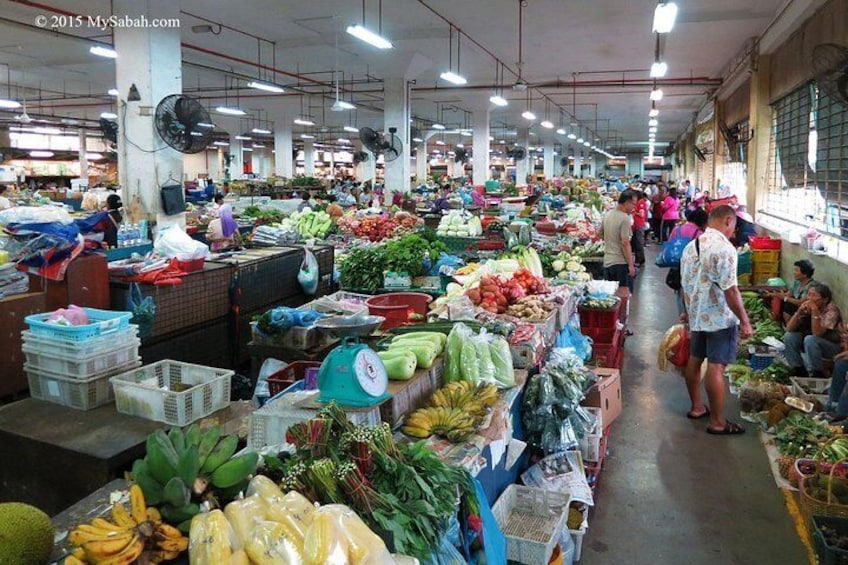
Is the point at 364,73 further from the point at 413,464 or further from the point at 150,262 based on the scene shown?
the point at 413,464

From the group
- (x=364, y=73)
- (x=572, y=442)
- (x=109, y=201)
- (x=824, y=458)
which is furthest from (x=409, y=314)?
(x=364, y=73)

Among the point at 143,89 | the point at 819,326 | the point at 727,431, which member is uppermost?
the point at 143,89

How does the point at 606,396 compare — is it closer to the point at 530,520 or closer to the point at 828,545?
the point at 530,520

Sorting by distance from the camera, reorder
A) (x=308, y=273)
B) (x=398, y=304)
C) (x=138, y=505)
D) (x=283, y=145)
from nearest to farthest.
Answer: (x=138, y=505)
(x=398, y=304)
(x=308, y=273)
(x=283, y=145)

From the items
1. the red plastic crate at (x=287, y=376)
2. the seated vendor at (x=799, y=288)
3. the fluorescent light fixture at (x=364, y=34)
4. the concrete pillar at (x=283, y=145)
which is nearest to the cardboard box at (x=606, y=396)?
the red plastic crate at (x=287, y=376)

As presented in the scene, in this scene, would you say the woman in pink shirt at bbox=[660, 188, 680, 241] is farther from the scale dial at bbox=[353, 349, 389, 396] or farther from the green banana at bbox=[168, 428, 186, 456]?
the green banana at bbox=[168, 428, 186, 456]

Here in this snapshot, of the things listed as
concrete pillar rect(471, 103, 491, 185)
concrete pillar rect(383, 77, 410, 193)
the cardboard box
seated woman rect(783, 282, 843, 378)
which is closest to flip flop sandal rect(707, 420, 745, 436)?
the cardboard box

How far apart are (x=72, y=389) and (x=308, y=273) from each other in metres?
3.81

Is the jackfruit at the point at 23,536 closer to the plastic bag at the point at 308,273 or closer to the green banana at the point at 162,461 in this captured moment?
the green banana at the point at 162,461

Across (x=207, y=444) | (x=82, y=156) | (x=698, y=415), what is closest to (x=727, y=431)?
(x=698, y=415)

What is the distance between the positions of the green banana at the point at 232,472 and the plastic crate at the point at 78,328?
187cm

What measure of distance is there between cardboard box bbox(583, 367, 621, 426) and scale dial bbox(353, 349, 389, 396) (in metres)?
2.29

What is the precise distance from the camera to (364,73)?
1712 centimetres

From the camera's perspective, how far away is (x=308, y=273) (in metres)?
7.15
